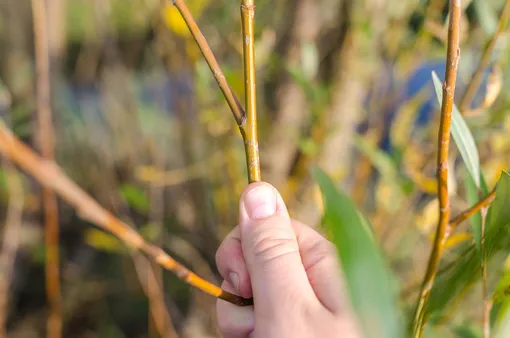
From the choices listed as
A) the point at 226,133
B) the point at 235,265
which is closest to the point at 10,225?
the point at 226,133

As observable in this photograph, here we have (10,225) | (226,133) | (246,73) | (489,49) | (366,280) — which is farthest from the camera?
(10,225)

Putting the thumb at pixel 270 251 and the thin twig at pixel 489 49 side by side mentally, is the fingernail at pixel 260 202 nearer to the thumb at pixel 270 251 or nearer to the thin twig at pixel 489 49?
the thumb at pixel 270 251

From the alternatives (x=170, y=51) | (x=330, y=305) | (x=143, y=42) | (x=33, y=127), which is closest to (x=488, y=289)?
(x=330, y=305)

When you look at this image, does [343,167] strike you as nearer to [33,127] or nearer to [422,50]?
A: [422,50]

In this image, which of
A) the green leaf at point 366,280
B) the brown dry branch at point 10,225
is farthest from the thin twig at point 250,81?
the brown dry branch at point 10,225

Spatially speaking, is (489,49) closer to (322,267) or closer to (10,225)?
(322,267)

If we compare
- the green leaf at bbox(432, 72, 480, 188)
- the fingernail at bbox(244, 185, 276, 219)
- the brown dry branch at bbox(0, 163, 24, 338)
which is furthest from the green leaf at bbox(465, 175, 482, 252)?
the brown dry branch at bbox(0, 163, 24, 338)

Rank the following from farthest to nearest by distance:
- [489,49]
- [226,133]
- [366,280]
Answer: [226,133]
[489,49]
[366,280]
